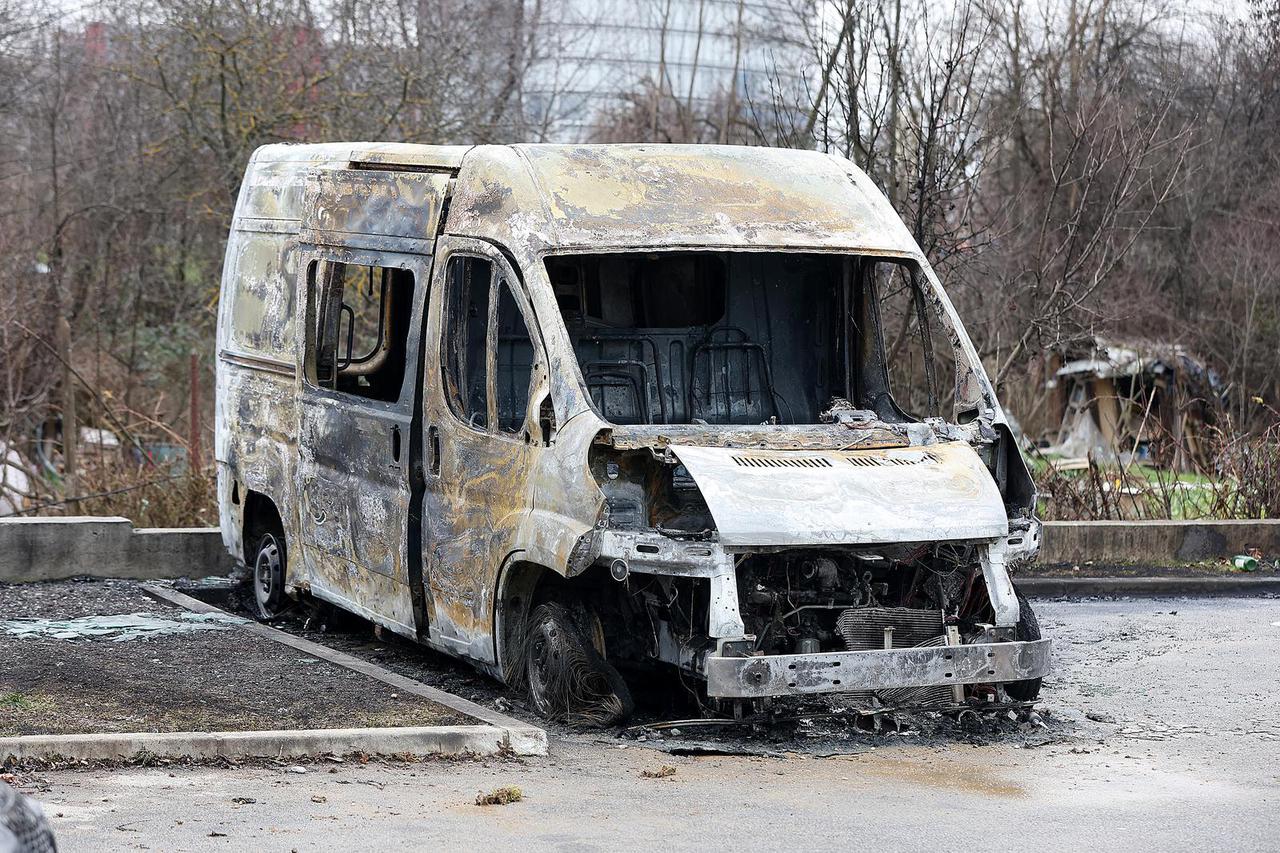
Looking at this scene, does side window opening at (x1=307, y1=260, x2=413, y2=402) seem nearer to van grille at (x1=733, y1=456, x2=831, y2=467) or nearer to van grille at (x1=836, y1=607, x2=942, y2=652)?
van grille at (x1=733, y1=456, x2=831, y2=467)

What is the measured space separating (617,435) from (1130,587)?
259 inches

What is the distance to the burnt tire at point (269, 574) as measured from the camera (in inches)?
418

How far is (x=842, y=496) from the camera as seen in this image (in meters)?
7.25

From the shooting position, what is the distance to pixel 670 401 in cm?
961

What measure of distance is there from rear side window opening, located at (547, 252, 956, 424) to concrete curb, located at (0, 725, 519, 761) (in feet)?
9.67

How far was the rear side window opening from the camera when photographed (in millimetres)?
9586

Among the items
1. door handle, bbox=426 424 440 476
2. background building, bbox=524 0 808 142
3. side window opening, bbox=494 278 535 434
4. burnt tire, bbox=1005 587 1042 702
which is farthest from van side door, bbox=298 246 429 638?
background building, bbox=524 0 808 142

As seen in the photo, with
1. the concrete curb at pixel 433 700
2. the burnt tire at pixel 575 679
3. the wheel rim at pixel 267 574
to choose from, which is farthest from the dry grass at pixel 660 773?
the wheel rim at pixel 267 574

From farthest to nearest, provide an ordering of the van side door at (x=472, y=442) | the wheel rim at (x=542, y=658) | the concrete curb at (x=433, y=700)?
the van side door at (x=472, y=442), the wheel rim at (x=542, y=658), the concrete curb at (x=433, y=700)

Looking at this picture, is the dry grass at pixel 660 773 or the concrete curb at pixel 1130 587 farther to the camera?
the concrete curb at pixel 1130 587

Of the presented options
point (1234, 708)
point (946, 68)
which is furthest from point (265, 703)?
point (946, 68)

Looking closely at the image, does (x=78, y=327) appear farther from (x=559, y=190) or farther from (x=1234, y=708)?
(x=1234, y=708)

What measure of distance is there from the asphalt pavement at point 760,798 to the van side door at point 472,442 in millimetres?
1138

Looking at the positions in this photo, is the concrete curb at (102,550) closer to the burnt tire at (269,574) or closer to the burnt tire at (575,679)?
the burnt tire at (269,574)
